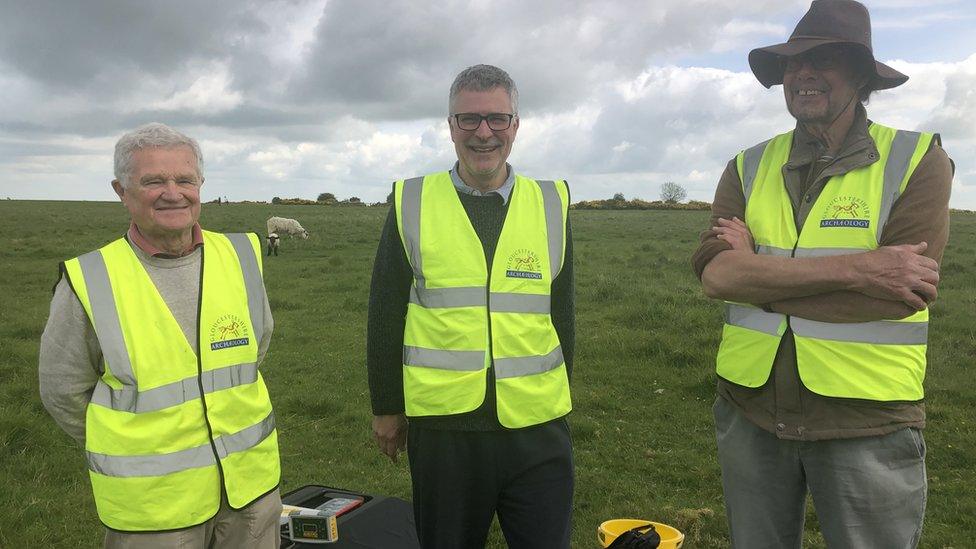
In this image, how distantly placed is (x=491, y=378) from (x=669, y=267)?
47.2 ft

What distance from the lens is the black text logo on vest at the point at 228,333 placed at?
10.1 feet

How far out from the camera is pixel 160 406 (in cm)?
289

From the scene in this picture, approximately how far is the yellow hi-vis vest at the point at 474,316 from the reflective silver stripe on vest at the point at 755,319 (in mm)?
852

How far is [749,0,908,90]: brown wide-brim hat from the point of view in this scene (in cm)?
305

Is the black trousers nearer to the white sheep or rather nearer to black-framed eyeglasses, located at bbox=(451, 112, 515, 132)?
black-framed eyeglasses, located at bbox=(451, 112, 515, 132)

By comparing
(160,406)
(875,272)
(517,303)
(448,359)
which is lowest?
(160,406)

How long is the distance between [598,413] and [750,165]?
16.0ft

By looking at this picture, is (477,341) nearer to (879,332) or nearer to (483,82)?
(483,82)

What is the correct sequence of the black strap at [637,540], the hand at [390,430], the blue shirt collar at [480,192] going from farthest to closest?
1. the black strap at [637,540]
2. the hand at [390,430]
3. the blue shirt collar at [480,192]

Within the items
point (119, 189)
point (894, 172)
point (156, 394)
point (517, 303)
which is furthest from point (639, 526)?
point (119, 189)

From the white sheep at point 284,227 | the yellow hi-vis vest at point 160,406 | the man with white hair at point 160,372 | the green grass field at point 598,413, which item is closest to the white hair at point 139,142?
the man with white hair at point 160,372

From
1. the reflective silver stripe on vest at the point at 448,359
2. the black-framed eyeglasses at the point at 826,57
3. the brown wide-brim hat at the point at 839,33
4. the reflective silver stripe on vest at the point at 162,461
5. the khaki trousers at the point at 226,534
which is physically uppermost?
Answer: the brown wide-brim hat at the point at 839,33

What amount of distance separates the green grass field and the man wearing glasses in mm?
2247

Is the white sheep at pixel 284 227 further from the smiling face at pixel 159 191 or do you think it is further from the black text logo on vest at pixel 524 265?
the black text logo on vest at pixel 524 265
